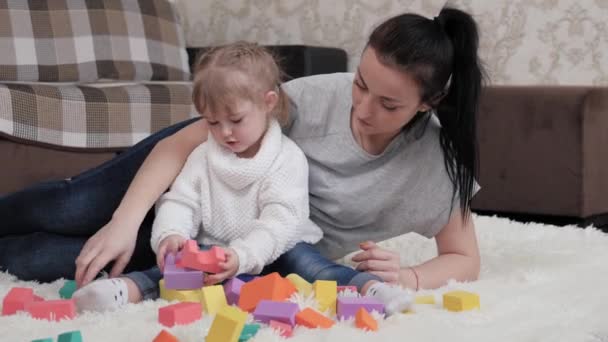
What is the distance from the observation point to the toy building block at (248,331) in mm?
989

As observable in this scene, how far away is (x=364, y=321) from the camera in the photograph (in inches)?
42.0

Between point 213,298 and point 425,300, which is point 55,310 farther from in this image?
point 425,300

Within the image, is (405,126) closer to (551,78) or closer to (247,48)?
(247,48)

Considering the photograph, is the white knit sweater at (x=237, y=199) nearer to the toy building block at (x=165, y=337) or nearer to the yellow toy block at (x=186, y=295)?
the yellow toy block at (x=186, y=295)

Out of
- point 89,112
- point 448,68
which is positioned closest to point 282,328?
point 448,68

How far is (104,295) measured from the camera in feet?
3.81

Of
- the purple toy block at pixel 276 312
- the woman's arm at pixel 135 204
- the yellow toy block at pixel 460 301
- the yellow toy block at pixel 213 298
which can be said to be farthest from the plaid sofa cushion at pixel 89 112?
the yellow toy block at pixel 460 301

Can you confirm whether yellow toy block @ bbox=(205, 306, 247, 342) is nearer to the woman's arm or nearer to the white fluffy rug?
the white fluffy rug

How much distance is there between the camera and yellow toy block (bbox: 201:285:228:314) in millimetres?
1140

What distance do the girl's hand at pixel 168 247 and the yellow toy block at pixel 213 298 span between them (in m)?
0.13

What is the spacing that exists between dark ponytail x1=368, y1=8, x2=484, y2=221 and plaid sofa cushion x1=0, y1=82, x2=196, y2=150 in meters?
1.35

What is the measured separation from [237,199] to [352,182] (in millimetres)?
241

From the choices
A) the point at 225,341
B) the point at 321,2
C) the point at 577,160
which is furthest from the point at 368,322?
the point at 321,2

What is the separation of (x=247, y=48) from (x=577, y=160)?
1403 millimetres
